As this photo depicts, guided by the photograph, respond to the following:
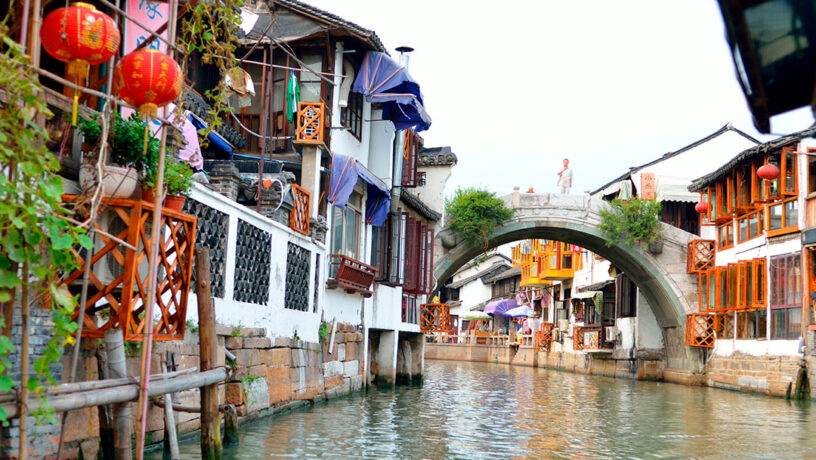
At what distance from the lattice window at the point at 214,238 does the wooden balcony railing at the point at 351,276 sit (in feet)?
16.3

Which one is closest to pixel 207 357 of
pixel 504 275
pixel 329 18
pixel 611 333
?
pixel 329 18

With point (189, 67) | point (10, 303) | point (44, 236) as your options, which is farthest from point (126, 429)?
point (189, 67)

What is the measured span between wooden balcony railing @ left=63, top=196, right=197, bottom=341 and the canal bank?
14690 millimetres

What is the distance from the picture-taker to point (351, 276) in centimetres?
1559

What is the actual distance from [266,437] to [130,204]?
12.6 feet

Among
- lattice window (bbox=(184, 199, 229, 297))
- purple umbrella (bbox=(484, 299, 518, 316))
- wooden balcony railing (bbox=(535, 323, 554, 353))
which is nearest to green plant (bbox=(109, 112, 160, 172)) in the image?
lattice window (bbox=(184, 199, 229, 297))

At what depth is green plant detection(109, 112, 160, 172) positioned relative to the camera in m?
6.61

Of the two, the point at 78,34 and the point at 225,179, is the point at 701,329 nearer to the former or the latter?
the point at 225,179

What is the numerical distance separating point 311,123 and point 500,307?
33895 millimetres

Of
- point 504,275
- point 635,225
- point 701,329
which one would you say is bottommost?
point 701,329

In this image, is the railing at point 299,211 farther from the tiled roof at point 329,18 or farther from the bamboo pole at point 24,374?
the bamboo pole at point 24,374

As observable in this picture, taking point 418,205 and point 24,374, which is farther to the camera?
point 418,205

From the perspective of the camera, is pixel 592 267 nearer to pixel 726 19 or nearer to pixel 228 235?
pixel 228 235

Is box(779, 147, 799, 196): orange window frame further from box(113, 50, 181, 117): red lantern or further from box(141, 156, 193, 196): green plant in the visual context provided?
box(113, 50, 181, 117): red lantern
